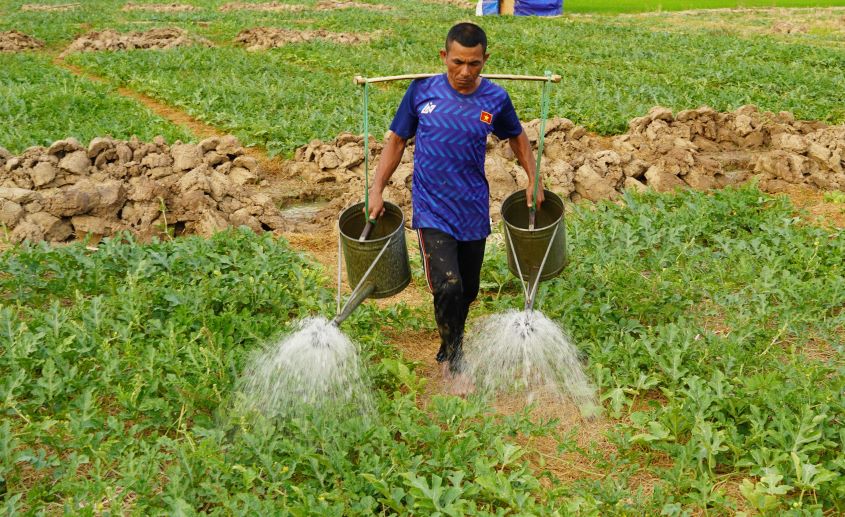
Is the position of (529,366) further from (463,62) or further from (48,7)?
(48,7)

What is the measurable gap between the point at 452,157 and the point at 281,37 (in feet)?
52.1

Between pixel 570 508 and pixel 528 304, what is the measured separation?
104cm

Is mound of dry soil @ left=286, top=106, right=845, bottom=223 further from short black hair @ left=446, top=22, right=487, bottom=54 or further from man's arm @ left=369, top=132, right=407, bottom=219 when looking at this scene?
short black hair @ left=446, top=22, right=487, bottom=54

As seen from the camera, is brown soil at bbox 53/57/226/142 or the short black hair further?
brown soil at bbox 53/57/226/142

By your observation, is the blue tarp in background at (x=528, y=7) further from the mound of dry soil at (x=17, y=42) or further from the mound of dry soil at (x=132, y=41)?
the mound of dry soil at (x=17, y=42)

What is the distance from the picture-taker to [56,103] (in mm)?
10094

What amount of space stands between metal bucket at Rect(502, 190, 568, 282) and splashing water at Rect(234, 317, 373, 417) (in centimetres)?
106

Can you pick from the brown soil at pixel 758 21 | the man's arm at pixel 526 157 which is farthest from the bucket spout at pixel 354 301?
the brown soil at pixel 758 21

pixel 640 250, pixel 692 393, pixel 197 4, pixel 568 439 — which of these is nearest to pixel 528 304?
pixel 568 439

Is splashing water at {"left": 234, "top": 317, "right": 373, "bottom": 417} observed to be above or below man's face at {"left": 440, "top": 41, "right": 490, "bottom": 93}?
below

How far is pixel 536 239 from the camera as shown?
3891 mm

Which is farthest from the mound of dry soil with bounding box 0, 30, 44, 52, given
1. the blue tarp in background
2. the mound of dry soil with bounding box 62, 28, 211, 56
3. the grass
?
the grass

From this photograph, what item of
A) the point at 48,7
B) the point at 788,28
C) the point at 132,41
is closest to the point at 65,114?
the point at 132,41

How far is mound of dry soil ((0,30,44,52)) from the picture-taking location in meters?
17.6
